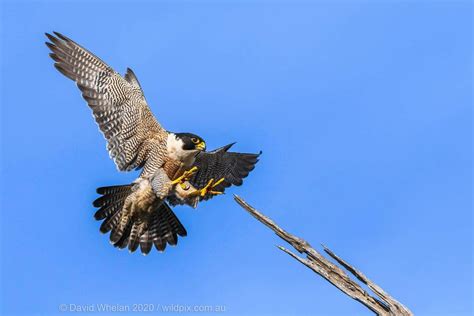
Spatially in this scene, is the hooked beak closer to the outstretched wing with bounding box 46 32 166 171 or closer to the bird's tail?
the outstretched wing with bounding box 46 32 166 171

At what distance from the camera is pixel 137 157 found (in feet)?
30.6

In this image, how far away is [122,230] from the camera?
9.39 m

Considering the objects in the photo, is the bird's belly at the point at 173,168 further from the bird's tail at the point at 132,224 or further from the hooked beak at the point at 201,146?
the bird's tail at the point at 132,224

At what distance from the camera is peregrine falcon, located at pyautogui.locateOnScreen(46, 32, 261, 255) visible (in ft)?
29.2

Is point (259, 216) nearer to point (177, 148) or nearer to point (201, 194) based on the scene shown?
point (201, 194)

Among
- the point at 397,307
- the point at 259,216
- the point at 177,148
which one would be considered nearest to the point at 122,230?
the point at 177,148

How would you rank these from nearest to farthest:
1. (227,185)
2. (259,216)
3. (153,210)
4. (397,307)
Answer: (397,307), (259,216), (153,210), (227,185)

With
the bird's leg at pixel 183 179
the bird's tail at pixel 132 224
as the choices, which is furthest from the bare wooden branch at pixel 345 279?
the bird's tail at pixel 132 224

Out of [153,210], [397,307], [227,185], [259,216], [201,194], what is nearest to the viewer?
[397,307]

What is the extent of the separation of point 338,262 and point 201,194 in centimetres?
267

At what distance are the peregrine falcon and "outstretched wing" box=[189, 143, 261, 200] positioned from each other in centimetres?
1

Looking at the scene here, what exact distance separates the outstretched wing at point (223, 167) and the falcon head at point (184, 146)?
0.55 meters

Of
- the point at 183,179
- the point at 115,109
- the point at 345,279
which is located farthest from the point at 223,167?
the point at 345,279

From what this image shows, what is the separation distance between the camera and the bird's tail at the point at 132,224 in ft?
30.0
